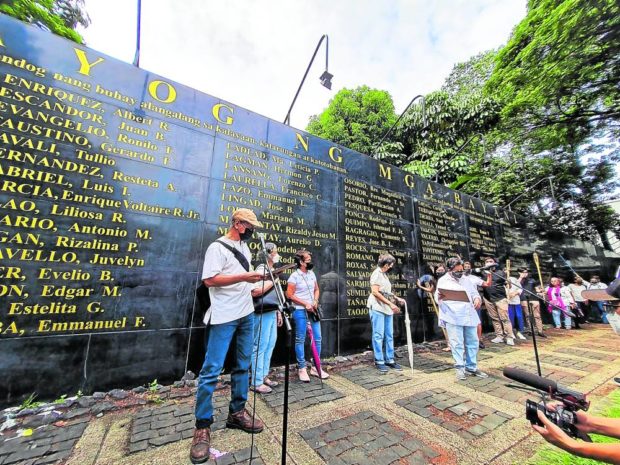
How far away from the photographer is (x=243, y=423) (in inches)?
98.9

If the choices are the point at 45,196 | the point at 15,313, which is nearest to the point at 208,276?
the point at 15,313

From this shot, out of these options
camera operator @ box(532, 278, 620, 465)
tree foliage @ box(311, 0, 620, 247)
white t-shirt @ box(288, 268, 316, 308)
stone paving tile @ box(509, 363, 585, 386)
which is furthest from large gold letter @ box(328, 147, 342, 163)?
tree foliage @ box(311, 0, 620, 247)

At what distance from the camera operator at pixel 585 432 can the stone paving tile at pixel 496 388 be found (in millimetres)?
2396

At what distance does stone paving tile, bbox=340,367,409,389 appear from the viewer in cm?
389

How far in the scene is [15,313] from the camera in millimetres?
2943

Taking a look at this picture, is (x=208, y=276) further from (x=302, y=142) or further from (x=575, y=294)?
(x=575, y=294)

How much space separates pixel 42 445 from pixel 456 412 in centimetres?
407

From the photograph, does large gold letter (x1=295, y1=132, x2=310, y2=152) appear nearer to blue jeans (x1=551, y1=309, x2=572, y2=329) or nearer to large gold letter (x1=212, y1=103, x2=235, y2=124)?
large gold letter (x1=212, y1=103, x2=235, y2=124)

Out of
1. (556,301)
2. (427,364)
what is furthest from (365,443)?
(556,301)

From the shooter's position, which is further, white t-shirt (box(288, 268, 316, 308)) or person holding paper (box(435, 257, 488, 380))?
person holding paper (box(435, 257, 488, 380))

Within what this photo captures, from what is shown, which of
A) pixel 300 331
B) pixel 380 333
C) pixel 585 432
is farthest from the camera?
pixel 380 333

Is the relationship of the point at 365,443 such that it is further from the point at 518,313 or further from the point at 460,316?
the point at 518,313

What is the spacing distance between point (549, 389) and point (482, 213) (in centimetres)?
1005

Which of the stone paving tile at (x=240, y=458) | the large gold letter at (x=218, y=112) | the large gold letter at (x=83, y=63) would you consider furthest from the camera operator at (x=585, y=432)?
the large gold letter at (x=83, y=63)
